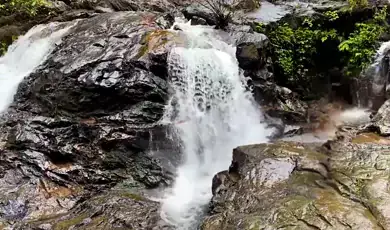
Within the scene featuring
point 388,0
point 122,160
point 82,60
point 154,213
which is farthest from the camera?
point 388,0

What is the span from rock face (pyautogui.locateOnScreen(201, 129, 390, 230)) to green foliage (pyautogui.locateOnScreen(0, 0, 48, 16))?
802cm

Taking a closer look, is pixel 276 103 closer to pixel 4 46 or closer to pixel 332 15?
pixel 332 15

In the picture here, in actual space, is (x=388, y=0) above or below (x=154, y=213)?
above

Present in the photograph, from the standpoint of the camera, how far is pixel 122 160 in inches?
297

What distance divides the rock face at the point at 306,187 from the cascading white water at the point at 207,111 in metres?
1.81

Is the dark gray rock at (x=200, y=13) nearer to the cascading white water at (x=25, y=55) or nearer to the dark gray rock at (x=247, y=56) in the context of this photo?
the dark gray rock at (x=247, y=56)

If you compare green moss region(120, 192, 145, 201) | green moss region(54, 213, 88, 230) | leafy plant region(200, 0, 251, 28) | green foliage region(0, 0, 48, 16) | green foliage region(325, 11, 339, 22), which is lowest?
green moss region(120, 192, 145, 201)

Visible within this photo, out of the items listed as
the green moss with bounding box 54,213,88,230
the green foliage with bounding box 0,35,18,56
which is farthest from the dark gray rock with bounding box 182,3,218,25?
the green moss with bounding box 54,213,88,230

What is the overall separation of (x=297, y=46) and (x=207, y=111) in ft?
11.1

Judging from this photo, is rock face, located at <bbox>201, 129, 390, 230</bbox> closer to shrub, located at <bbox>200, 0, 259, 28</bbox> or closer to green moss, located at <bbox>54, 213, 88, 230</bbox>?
green moss, located at <bbox>54, 213, 88, 230</bbox>

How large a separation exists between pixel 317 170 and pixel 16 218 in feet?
14.5

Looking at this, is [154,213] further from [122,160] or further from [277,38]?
[277,38]

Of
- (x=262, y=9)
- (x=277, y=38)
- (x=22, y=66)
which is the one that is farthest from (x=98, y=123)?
(x=262, y=9)

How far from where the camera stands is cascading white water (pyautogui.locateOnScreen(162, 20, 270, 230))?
26.0ft
